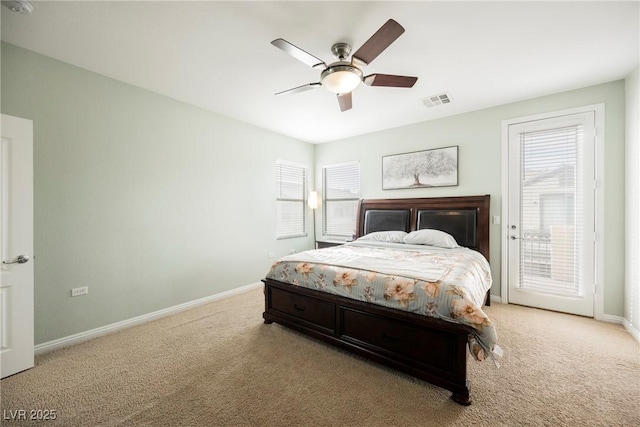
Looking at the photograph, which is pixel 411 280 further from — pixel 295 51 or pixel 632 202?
pixel 632 202

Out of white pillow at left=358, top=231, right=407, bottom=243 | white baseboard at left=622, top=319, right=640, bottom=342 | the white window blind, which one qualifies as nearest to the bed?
white pillow at left=358, top=231, right=407, bottom=243

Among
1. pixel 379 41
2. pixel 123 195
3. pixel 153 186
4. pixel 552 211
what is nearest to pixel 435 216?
pixel 552 211

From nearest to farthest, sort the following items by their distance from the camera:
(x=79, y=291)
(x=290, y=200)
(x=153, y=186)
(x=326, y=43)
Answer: (x=326, y=43)
(x=79, y=291)
(x=153, y=186)
(x=290, y=200)

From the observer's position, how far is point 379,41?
6.31 ft

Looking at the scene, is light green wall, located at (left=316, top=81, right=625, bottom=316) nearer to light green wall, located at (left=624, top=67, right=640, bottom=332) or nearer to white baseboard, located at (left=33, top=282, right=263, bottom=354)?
light green wall, located at (left=624, top=67, right=640, bottom=332)

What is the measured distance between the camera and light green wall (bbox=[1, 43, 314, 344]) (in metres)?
2.50

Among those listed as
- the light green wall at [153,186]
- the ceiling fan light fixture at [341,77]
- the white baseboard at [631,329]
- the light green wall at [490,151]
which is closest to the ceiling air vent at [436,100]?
the light green wall at [490,151]

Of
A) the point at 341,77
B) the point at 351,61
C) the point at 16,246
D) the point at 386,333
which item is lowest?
the point at 386,333

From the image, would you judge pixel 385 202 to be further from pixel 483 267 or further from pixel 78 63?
pixel 78 63

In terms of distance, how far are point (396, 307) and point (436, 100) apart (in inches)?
115

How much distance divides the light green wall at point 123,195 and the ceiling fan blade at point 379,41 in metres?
2.64

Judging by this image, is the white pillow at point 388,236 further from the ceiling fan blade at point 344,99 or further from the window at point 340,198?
the ceiling fan blade at point 344,99

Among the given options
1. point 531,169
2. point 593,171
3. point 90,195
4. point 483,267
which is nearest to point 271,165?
point 90,195

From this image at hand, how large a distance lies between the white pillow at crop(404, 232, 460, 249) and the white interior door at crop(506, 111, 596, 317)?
88 centimetres
